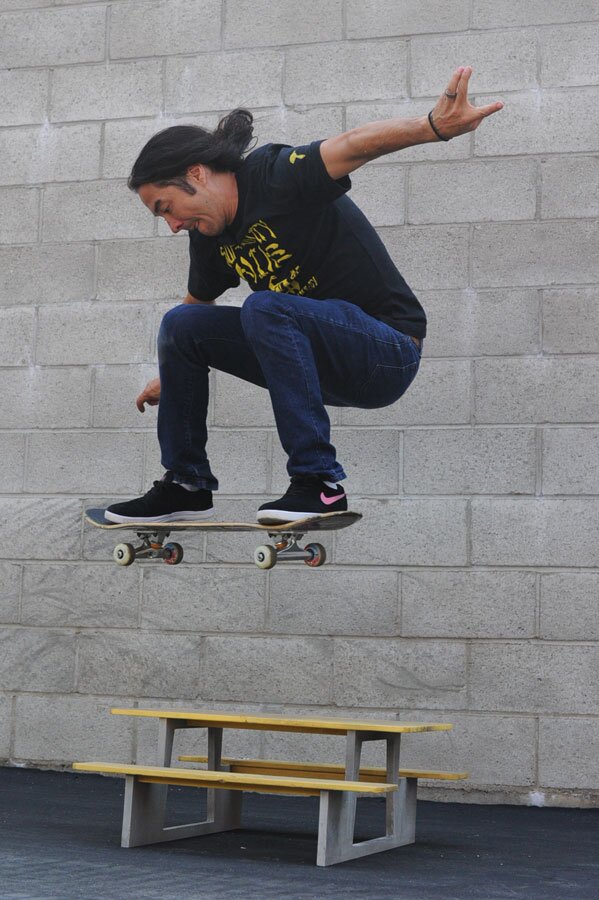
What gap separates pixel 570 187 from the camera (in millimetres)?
4625

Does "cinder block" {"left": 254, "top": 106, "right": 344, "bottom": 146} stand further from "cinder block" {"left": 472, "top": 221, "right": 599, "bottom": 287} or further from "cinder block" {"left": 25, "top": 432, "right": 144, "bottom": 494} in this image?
"cinder block" {"left": 25, "top": 432, "right": 144, "bottom": 494}

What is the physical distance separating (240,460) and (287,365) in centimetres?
171

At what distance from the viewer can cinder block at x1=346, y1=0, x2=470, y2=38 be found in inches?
188

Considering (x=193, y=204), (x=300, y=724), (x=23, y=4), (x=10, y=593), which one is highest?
(x=23, y=4)

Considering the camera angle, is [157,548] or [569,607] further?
[569,607]

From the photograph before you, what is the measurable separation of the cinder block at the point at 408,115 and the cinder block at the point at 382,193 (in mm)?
45

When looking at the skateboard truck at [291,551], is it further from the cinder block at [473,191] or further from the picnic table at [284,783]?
the cinder block at [473,191]

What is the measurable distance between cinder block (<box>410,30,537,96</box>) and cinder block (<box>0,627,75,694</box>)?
273 cm

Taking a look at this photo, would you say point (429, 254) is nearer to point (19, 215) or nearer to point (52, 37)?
point (19, 215)

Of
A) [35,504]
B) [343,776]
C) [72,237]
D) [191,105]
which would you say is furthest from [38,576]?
[191,105]

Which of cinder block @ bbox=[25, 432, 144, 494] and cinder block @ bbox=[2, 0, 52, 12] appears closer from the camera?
cinder block @ bbox=[25, 432, 144, 494]

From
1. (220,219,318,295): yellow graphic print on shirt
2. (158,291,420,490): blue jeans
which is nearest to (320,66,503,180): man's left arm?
(220,219,318,295): yellow graphic print on shirt

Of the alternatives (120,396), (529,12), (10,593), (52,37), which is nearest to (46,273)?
(120,396)

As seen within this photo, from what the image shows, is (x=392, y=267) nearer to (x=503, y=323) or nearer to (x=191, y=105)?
(x=503, y=323)
